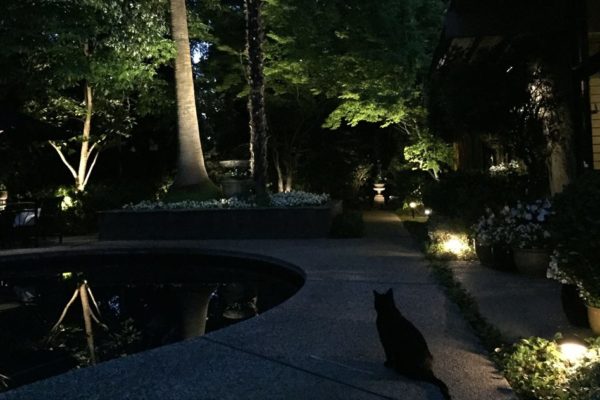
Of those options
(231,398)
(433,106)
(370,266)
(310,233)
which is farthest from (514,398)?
(433,106)

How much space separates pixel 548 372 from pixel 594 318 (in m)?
1.21

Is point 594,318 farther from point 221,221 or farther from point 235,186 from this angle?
point 235,186

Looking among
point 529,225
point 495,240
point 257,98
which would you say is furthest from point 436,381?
point 257,98

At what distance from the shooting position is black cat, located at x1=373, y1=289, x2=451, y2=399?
370 centimetres

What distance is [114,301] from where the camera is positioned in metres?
7.75

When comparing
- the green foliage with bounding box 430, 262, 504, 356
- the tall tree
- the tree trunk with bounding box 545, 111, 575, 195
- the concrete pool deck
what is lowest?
the green foliage with bounding box 430, 262, 504, 356

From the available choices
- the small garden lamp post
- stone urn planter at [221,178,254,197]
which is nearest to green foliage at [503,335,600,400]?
stone urn planter at [221,178,254,197]

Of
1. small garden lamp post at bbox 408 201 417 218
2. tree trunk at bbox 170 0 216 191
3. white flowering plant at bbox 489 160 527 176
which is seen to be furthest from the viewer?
small garden lamp post at bbox 408 201 417 218

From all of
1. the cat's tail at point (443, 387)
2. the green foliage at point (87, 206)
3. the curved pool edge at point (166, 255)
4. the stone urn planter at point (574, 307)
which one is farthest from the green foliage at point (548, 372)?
the green foliage at point (87, 206)

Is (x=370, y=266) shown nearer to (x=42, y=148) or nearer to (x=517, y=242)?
(x=517, y=242)

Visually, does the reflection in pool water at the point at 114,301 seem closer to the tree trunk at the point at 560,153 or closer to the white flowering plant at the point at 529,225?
the white flowering plant at the point at 529,225

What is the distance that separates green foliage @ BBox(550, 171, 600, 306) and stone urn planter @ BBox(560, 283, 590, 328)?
369 millimetres

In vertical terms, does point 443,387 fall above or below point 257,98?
below

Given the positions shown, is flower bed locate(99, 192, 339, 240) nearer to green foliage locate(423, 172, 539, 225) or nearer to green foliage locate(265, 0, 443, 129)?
green foliage locate(423, 172, 539, 225)
